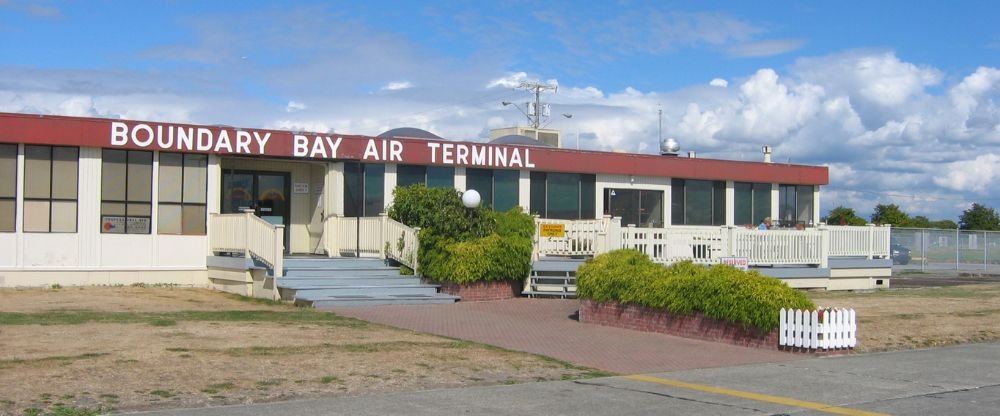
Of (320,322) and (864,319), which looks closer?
(320,322)

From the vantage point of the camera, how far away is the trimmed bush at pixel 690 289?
16641mm

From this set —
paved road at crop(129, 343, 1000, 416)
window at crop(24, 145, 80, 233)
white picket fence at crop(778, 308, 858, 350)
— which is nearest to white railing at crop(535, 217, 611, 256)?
white picket fence at crop(778, 308, 858, 350)

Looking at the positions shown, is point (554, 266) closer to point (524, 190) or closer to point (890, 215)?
point (524, 190)

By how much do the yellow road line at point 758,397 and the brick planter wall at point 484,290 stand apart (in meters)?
9.73

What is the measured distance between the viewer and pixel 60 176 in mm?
23109

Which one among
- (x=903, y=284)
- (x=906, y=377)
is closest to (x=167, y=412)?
(x=906, y=377)

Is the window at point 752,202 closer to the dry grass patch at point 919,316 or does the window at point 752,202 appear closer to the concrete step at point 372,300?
the dry grass patch at point 919,316

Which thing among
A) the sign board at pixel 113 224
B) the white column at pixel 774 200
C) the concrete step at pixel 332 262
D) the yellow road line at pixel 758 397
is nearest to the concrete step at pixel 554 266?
the concrete step at pixel 332 262

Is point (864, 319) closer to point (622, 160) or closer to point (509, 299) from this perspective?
point (509, 299)

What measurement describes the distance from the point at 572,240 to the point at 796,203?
13004 mm

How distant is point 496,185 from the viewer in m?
28.9

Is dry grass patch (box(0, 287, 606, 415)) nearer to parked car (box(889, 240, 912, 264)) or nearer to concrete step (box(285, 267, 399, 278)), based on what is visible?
concrete step (box(285, 267, 399, 278))

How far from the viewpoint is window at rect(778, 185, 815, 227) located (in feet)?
113

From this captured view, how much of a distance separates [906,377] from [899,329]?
17.0ft
